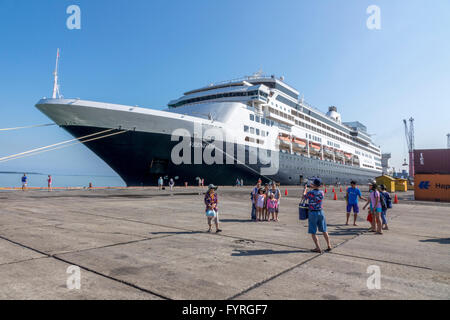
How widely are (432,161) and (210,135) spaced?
1959 centimetres

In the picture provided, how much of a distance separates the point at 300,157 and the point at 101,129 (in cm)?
2527

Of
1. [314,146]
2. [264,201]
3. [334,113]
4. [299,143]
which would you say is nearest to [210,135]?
[264,201]

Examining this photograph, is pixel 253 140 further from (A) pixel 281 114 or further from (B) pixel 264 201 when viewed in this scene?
(B) pixel 264 201

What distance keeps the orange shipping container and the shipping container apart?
2.67 meters

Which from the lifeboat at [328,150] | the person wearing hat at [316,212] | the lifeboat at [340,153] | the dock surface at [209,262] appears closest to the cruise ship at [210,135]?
the lifeboat at [328,150]

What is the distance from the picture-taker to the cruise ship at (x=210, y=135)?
62.0ft

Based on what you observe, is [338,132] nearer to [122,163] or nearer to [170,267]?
[122,163]

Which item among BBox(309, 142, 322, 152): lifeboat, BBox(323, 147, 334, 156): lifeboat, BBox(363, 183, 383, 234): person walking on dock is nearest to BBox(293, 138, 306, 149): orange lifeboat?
BBox(309, 142, 322, 152): lifeboat

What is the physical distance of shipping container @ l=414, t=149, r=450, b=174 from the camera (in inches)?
878

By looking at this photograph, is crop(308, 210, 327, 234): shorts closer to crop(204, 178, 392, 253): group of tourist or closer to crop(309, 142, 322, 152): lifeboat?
crop(204, 178, 392, 253): group of tourist

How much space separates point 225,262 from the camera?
4020 millimetres

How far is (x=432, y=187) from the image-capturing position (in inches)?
770

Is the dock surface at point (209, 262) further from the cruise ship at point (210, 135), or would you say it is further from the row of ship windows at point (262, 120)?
the row of ship windows at point (262, 120)
